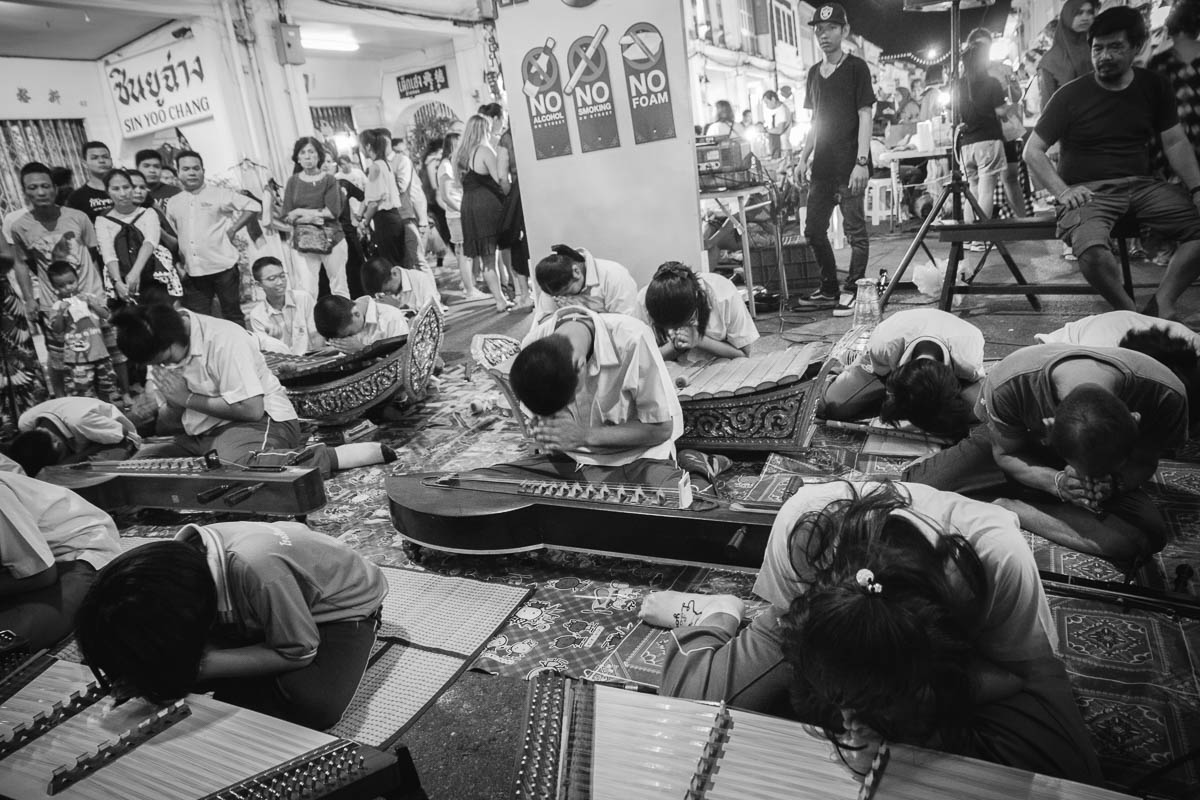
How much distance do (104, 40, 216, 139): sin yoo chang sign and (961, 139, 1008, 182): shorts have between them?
26.1 feet

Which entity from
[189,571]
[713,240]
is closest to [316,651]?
[189,571]

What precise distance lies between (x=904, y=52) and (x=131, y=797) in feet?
109

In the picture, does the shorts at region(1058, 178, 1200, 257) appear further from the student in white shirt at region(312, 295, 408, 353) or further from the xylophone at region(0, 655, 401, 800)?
the xylophone at region(0, 655, 401, 800)

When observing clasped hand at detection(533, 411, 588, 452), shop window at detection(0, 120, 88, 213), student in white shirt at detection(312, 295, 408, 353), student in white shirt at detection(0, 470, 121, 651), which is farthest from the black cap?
shop window at detection(0, 120, 88, 213)

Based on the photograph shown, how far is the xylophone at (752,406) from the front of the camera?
3.67 m

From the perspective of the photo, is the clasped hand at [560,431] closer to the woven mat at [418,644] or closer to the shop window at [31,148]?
the woven mat at [418,644]

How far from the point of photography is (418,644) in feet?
8.80

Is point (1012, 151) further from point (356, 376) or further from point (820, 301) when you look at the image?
point (356, 376)

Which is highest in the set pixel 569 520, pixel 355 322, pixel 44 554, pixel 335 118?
pixel 335 118

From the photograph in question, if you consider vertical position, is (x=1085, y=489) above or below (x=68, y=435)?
below

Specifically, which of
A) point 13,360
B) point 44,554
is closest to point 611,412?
point 44,554

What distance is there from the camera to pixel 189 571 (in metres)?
1.86

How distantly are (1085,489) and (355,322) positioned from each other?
429cm

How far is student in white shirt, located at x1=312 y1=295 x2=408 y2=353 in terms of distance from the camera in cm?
498
